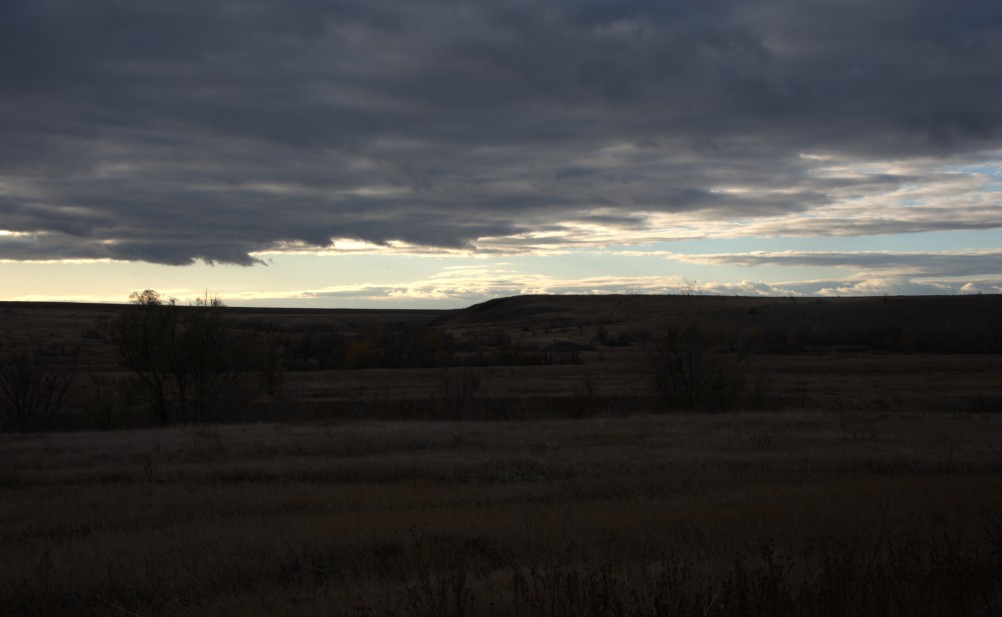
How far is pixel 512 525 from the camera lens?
11.4 metres

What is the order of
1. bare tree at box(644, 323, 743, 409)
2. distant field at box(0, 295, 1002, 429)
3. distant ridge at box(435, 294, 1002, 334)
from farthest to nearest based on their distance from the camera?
distant ridge at box(435, 294, 1002, 334) → distant field at box(0, 295, 1002, 429) → bare tree at box(644, 323, 743, 409)

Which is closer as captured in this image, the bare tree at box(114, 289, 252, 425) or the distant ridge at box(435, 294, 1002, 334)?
the bare tree at box(114, 289, 252, 425)

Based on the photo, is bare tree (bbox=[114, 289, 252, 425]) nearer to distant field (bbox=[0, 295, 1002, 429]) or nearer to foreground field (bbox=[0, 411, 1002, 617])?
distant field (bbox=[0, 295, 1002, 429])

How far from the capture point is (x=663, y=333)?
40031 millimetres

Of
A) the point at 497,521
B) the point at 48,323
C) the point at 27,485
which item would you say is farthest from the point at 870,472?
the point at 48,323

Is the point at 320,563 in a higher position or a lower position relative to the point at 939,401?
higher

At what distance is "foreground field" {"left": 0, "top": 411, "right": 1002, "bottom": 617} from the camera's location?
274 inches

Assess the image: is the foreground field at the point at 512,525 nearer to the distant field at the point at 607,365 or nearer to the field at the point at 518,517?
the field at the point at 518,517

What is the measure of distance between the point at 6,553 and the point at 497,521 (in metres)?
6.95

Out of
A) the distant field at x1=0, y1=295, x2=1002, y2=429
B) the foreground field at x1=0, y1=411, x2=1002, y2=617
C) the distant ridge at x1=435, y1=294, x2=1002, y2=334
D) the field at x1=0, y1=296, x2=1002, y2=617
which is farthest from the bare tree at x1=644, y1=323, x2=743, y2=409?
the distant ridge at x1=435, y1=294, x2=1002, y2=334

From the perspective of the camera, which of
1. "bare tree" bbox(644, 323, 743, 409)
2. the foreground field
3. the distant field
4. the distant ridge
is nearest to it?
the foreground field

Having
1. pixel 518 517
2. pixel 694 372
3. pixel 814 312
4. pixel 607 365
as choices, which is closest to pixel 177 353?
pixel 694 372

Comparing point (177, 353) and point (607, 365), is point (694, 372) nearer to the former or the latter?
point (177, 353)

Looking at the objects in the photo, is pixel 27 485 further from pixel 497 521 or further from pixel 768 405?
pixel 768 405
